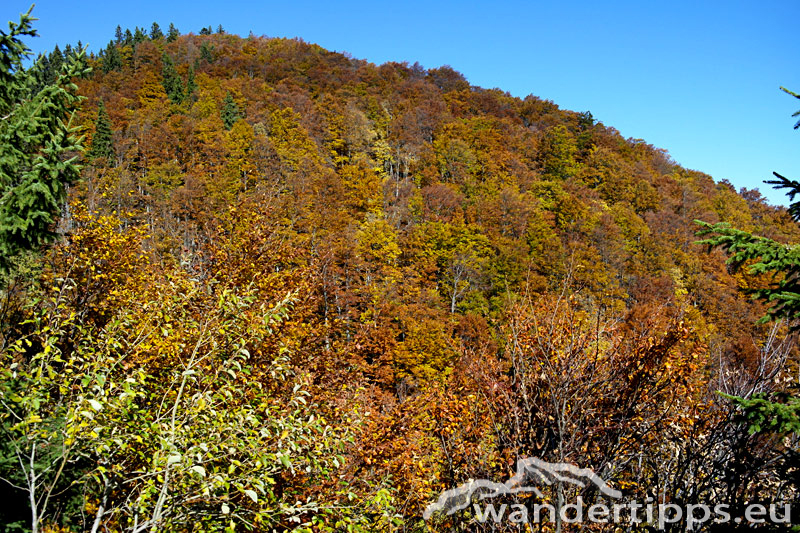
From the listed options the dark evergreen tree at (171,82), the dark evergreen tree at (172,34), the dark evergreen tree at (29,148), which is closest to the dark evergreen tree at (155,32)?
the dark evergreen tree at (172,34)

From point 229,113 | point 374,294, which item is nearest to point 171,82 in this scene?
point 229,113

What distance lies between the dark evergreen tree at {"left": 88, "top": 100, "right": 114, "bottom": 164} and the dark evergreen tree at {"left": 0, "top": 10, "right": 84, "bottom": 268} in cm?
4420

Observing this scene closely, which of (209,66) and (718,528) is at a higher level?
(209,66)

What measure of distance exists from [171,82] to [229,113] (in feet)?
55.5

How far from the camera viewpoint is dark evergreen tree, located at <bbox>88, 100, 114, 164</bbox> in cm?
4647

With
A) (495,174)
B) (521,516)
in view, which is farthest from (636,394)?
(495,174)

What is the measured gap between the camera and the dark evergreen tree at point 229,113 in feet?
197

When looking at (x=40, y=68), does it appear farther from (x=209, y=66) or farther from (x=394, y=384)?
(x=209, y=66)

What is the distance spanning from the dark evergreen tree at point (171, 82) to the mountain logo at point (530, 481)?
71.4 meters

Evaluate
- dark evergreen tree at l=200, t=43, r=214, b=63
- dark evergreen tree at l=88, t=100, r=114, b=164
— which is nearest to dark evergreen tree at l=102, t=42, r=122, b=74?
dark evergreen tree at l=200, t=43, r=214, b=63

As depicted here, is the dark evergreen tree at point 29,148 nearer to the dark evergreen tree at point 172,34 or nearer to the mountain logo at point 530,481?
the mountain logo at point 530,481

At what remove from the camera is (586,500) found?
4.98 meters

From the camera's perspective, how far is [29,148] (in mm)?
6875

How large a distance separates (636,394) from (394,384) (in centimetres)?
2488
